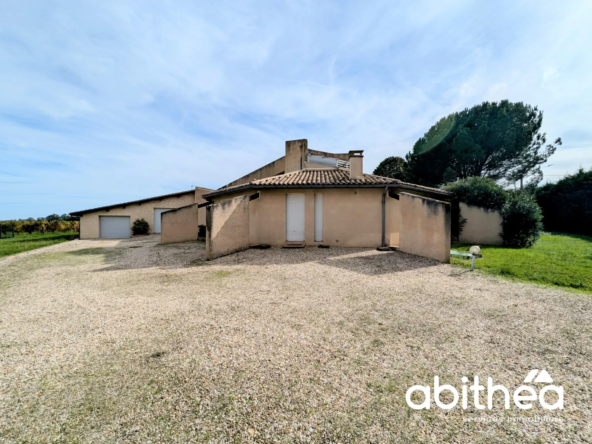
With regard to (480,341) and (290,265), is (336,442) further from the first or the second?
(290,265)

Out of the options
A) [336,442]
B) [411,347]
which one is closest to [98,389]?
[336,442]

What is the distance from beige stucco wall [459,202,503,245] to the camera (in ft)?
47.6

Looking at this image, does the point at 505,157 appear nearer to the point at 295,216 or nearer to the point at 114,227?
the point at 295,216

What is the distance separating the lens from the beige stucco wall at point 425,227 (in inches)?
324

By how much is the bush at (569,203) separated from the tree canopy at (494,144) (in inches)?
89.1

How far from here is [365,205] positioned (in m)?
11.2

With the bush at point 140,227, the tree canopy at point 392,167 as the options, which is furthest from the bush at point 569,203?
the bush at point 140,227

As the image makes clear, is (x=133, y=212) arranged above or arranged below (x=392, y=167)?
below

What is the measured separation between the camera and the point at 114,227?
20.3m

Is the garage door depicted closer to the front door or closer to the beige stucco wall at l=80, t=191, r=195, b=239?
the beige stucco wall at l=80, t=191, r=195, b=239

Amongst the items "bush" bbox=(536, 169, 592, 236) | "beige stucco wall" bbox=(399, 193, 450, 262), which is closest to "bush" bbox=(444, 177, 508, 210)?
"beige stucco wall" bbox=(399, 193, 450, 262)

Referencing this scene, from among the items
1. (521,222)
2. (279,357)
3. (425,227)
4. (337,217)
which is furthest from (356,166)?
(279,357)

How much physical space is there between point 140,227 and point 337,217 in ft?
57.1

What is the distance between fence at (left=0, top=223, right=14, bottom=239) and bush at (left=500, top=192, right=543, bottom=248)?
39766mm
